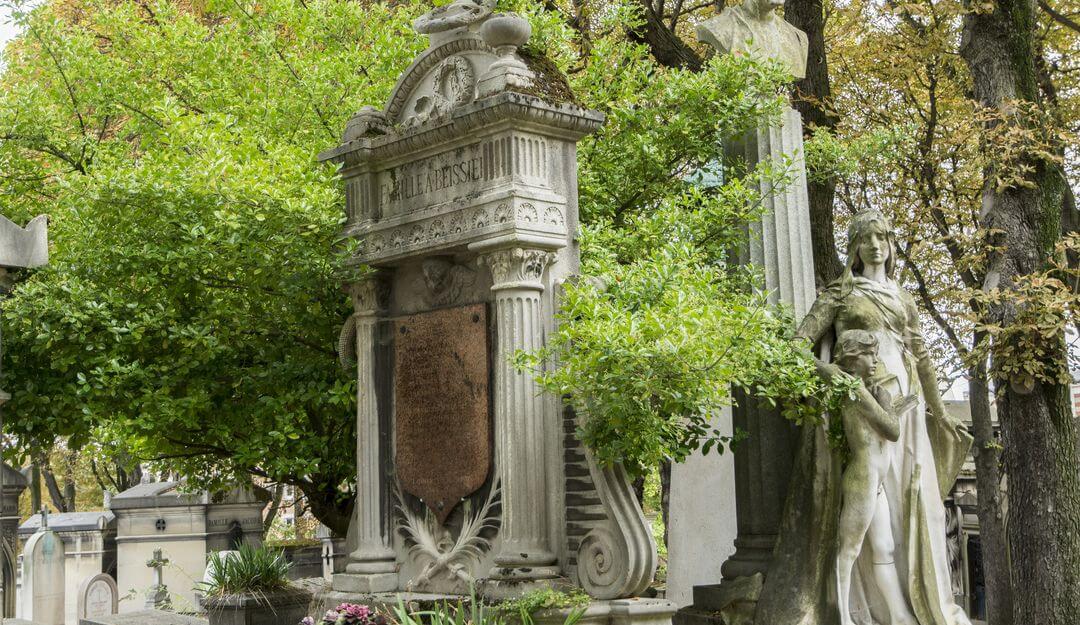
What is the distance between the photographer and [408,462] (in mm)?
8359

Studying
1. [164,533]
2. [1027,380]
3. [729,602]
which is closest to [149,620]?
[729,602]

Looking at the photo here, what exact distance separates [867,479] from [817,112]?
7.16 metres

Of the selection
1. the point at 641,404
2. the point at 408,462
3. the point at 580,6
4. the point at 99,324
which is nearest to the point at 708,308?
the point at 641,404

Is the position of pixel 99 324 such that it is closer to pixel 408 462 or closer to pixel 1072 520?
pixel 408 462

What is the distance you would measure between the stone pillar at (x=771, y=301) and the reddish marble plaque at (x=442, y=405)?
203cm

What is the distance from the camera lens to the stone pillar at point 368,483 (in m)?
8.30

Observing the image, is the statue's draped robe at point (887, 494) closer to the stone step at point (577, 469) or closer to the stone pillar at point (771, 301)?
the stone pillar at point (771, 301)

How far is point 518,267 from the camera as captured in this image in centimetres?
753

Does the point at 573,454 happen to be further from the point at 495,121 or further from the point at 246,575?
the point at 246,575

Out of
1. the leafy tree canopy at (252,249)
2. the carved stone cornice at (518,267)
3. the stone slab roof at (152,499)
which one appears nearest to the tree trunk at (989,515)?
the leafy tree canopy at (252,249)

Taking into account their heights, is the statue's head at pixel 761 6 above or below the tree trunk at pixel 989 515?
above

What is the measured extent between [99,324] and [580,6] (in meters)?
7.54

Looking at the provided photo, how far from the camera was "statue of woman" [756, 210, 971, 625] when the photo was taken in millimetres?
7504

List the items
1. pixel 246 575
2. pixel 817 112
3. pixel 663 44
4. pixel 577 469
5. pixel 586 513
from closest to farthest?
1. pixel 586 513
2. pixel 577 469
3. pixel 246 575
4. pixel 817 112
5. pixel 663 44
